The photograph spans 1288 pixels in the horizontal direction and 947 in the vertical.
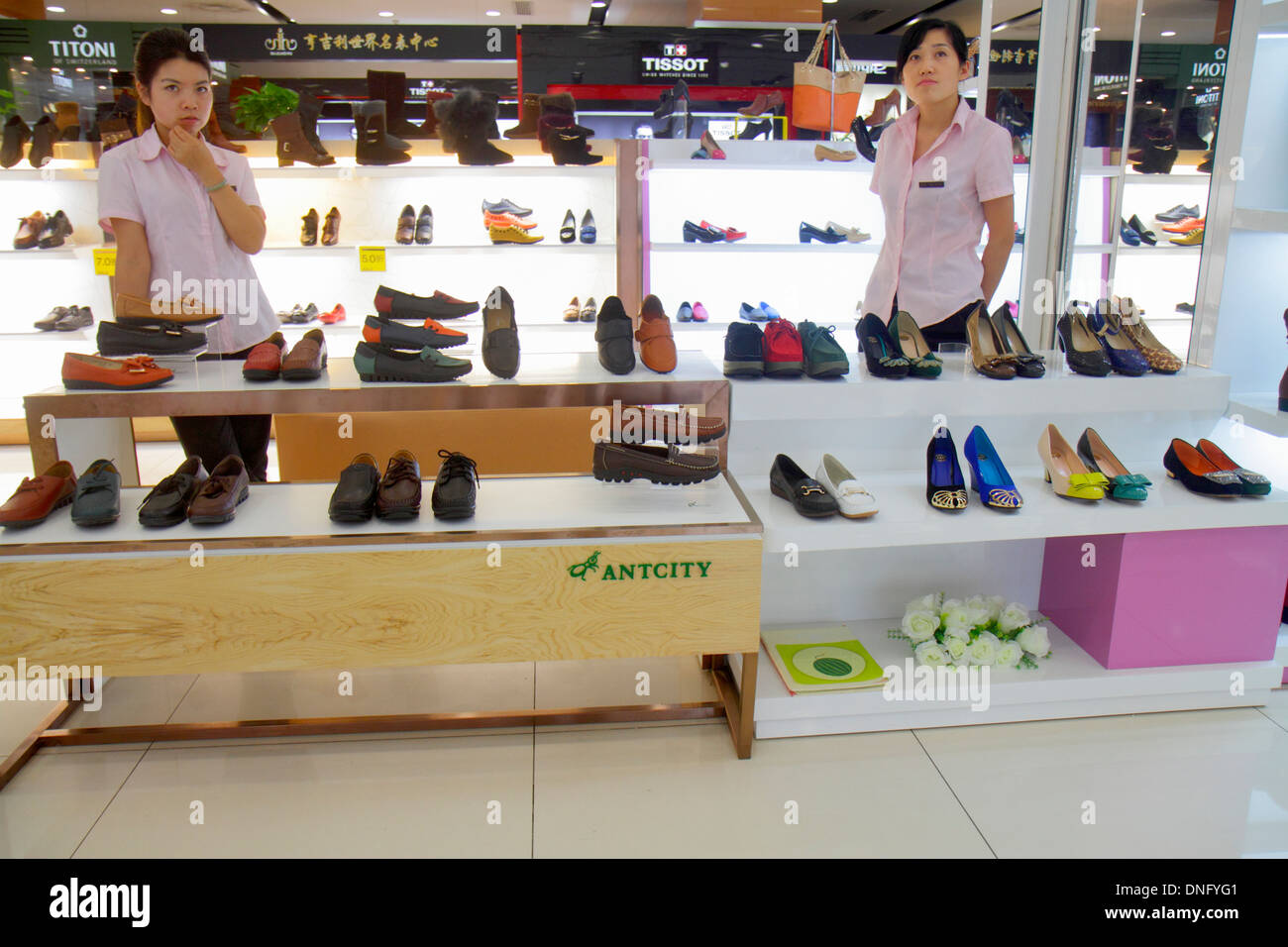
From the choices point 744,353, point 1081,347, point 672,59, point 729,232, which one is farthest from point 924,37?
point 672,59

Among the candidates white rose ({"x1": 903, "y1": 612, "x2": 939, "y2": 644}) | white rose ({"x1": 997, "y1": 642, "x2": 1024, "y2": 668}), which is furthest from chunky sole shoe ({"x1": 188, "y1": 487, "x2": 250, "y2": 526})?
white rose ({"x1": 997, "y1": 642, "x2": 1024, "y2": 668})

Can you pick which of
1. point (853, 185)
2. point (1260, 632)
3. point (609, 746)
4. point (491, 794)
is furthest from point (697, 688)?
point (853, 185)

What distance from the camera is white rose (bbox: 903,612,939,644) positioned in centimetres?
266

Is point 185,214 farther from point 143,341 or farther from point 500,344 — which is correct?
point 500,344

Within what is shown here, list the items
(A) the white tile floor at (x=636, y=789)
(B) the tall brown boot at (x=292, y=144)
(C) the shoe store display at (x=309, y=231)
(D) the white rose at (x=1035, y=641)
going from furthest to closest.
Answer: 1. (C) the shoe store display at (x=309, y=231)
2. (B) the tall brown boot at (x=292, y=144)
3. (D) the white rose at (x=1035, y=641)
4. (A) the white tile floor at (x=636, y=789)

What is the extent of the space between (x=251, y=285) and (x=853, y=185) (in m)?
3.95

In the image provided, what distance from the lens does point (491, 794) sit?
7.53ft

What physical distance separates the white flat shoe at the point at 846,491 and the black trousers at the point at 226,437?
1730 mm

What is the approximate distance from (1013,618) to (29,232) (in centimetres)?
587

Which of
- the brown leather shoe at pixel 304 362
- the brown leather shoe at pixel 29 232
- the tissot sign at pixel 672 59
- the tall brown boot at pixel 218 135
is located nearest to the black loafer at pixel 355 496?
the brown leather shoe at pixel 304 362

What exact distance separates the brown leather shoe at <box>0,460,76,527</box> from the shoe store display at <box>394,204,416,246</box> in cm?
335

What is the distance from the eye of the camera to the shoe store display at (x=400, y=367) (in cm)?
237

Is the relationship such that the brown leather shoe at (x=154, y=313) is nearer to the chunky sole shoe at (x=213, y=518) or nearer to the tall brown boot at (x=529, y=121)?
the chunky sole shoe at (x=213, y=518)

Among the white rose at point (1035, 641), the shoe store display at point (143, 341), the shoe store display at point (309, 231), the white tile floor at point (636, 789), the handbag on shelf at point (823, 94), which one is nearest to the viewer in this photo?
the white tile floor at point (636, 789)
